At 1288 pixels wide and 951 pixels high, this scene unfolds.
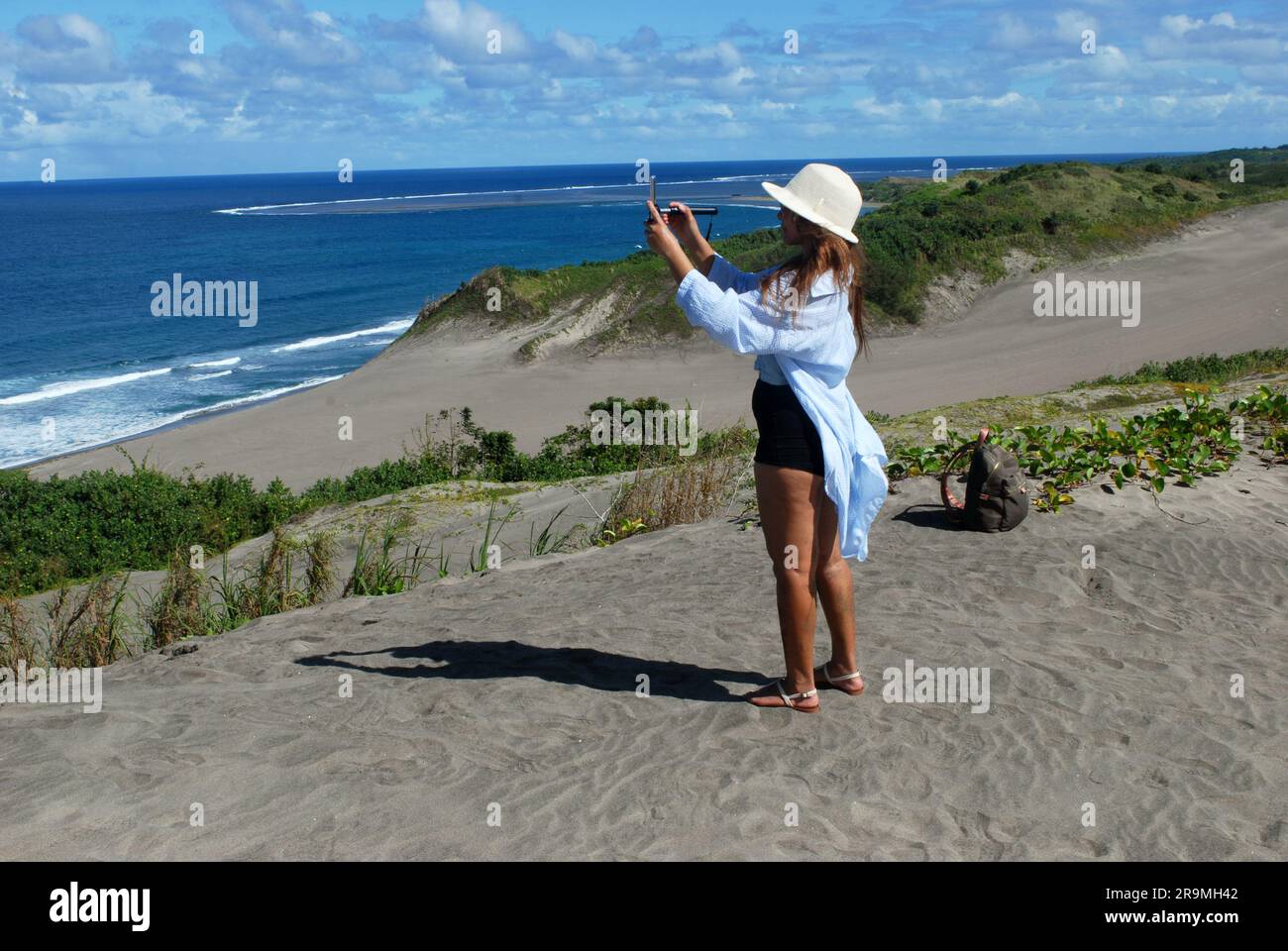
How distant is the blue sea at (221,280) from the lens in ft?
94.9

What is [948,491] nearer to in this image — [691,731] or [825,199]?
[691,731]

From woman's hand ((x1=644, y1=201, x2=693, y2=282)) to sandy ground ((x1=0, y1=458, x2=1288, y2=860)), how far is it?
177 cm

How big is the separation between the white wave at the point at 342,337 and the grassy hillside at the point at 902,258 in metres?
6.17

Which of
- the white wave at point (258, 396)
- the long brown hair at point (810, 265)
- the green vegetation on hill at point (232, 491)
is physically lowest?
the green vegetation on hill at point (232, 491)

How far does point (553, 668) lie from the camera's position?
508 cm

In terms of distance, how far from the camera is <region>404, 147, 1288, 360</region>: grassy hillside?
28391 mm

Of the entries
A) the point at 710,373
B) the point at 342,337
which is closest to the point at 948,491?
the point at 710,373

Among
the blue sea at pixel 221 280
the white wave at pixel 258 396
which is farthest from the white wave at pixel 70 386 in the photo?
the white wave at pixel 258 396

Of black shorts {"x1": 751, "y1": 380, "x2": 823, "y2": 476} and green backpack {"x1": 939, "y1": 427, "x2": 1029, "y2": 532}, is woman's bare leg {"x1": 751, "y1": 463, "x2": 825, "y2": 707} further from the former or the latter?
green backpack {"x1": 939, "y1": 427, "x2": 1029, "y2": 532}

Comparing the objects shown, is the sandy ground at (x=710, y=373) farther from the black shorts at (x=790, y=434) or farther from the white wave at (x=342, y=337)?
the black shorts at (x=790, y=434)

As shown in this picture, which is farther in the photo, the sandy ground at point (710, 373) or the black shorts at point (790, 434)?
the sandy ground at point (710, 373)
